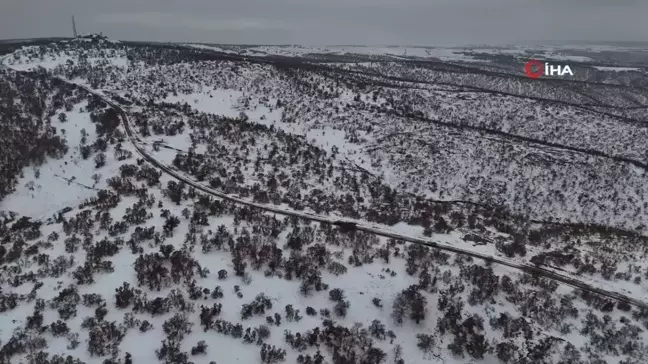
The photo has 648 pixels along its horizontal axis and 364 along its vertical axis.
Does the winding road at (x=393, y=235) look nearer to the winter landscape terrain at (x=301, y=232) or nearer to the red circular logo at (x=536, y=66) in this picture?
the winter landscape terrain at (x=301, y=232)

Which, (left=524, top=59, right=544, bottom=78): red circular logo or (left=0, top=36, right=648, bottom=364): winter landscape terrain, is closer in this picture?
(left=0, top=36, right=648, bottom=364): winter landscape terrain

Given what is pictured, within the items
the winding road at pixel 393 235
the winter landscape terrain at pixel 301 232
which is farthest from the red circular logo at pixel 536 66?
the winding road at pixel 393 235

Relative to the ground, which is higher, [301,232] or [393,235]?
[301,232]

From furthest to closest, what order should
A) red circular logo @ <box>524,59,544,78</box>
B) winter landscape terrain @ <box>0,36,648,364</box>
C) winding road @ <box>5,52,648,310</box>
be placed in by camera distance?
1. red circular logo @ <box>524,59,544,78</box>
2. winding road @ <box>5,52,648,310</box>
3. winter landscape terrain @ <box>0,36,648,364</box>

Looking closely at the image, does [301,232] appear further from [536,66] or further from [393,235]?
[536,66]

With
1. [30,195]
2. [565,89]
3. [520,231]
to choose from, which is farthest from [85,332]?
[565,89]

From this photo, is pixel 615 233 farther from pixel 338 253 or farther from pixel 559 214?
pixel 338 253

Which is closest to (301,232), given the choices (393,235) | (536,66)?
(393,235)

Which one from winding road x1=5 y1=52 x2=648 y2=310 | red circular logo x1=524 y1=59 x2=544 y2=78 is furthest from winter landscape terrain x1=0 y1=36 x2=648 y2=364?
red circular logo x1=524 y1=59 x2=544 y2=78

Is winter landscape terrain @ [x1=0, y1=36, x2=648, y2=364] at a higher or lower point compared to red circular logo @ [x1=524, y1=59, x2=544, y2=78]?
lower

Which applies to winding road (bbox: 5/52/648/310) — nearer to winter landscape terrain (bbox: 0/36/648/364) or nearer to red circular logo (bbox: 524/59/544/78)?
winter landscape terrain (bbox: 0/36/648/364)
